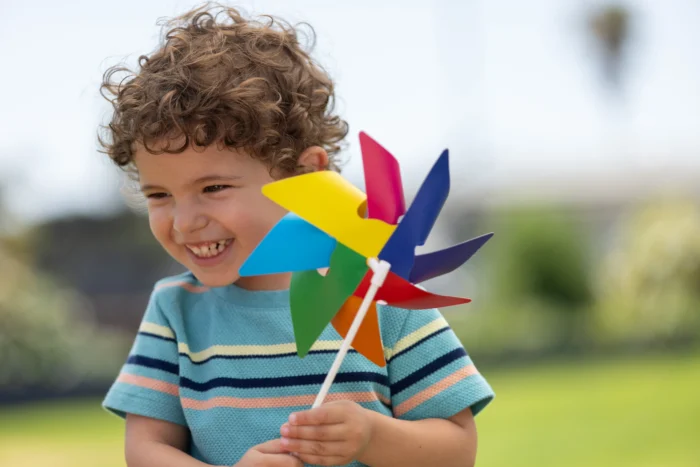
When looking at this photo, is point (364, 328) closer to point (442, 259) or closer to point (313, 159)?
point (442, 259)

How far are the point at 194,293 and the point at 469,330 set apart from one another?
8890 millimetres

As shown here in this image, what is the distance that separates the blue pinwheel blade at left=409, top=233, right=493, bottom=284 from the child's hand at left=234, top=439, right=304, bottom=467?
14.0 inches

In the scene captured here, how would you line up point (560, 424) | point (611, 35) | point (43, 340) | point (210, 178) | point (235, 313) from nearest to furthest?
1. point (210, 178)
2. point (235, 313)
3. point (560, 424)
4. point (43, 340)
5. point (611, 35)

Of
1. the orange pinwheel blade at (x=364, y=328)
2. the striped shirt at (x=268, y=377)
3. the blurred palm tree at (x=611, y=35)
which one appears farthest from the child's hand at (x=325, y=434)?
the blurred palm tree at (x=611, y=35)

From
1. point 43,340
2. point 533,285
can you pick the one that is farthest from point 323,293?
point 533,285

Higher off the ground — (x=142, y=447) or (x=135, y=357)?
(x=135, y=357)

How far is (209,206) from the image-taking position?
5.68ft

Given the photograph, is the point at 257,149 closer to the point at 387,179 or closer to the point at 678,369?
the point at 387,179

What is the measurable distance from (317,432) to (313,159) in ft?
1.89

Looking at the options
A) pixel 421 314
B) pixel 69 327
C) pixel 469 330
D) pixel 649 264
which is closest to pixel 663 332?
pixel 649 264

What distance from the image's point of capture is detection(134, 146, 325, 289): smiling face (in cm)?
172

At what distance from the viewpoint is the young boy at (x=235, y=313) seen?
5.68 feet

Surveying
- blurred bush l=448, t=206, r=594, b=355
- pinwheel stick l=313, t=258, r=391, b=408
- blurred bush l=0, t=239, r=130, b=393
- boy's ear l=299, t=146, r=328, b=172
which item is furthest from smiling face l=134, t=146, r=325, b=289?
blurred bush l=448, t=206, r=594, b=355

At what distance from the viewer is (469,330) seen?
10.6 metres
